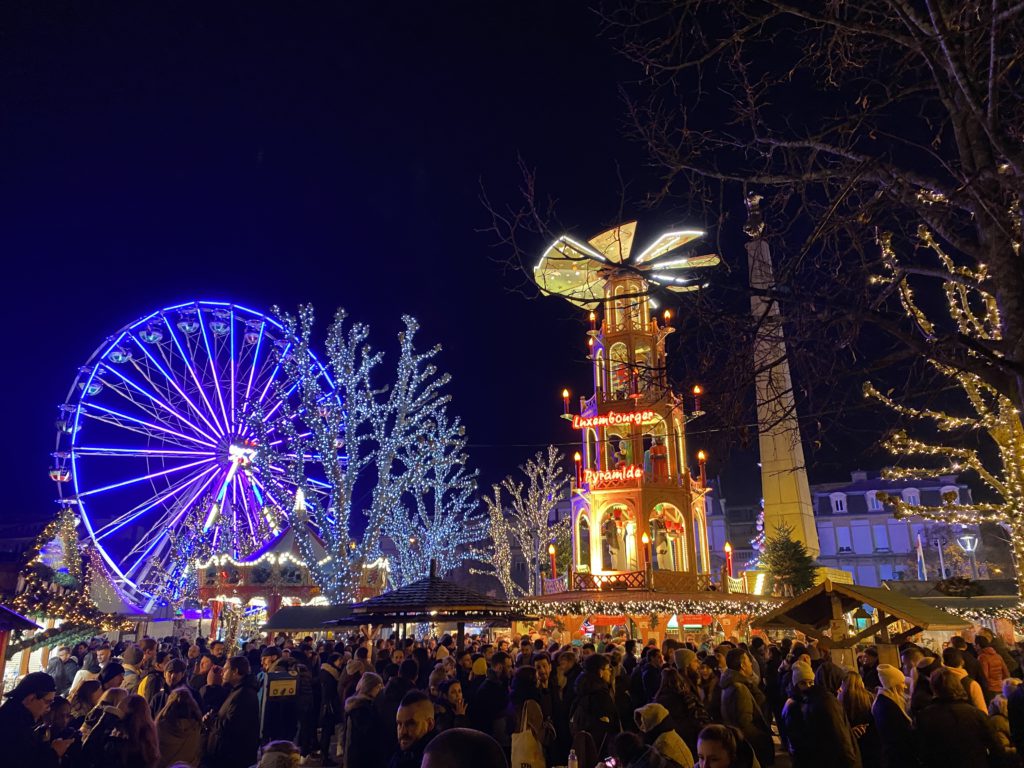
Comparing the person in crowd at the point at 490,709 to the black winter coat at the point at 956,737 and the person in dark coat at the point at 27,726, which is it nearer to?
the person in dark coat at the point at 27,726

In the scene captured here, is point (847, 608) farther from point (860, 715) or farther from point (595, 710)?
point (595, 710)

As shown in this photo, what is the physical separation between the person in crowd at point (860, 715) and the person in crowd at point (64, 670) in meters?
12.2

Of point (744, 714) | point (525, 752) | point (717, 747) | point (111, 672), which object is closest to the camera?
point (717, 747)

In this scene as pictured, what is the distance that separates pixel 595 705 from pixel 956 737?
141 inches

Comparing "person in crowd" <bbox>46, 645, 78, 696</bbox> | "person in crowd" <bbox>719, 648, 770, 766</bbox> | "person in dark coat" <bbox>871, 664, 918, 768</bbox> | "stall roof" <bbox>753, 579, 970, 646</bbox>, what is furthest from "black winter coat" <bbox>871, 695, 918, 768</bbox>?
"person in crowd" <bbox>46, 645, 78, 696</bbox>

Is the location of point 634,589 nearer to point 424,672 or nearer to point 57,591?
point 424,672

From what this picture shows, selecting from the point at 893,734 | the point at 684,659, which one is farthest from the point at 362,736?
the point at 893,734

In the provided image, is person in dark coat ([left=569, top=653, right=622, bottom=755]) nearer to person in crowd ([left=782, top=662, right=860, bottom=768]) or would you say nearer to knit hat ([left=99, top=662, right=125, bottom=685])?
person in crowd ([left=782, top=662, right=860, bottom=768])

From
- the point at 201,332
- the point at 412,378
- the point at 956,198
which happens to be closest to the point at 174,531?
the point at 201,332

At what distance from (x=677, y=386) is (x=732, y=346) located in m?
0.67

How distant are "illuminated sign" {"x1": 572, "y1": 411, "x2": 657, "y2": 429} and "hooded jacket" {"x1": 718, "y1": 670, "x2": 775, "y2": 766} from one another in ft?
79.4

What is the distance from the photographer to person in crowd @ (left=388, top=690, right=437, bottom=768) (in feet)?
14.3

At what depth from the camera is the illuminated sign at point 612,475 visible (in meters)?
31.3

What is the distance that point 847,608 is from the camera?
38.8ft
